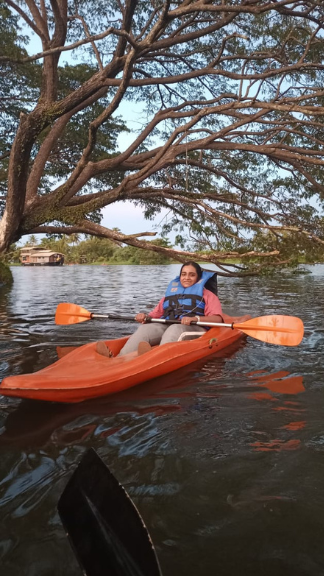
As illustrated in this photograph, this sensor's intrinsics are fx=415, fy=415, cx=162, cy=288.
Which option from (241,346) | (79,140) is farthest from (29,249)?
(241,346)

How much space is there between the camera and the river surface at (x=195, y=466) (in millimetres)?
1914

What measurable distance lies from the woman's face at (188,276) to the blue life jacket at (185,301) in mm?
60

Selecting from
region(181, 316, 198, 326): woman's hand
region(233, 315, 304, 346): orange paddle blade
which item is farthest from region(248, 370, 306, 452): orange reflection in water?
region(181, 316, 198, 326): woman's hand

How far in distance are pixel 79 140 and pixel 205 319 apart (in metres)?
7.24

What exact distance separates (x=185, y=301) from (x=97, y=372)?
2.10 metres

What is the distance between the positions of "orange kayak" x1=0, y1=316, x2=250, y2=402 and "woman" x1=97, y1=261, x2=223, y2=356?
27cm

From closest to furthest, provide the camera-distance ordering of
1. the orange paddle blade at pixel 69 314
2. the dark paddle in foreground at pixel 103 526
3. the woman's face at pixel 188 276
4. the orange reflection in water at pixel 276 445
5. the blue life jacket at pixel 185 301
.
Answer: the dark paddle in foreground at pixel 103 526, the orange reflection in water at pixel 276 445, the blue life jacket at pixel 185 301, the woman's face at pixel 188 276, the orange paddle blade at pixel 69 314

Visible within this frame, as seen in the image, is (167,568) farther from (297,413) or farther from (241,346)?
(241,346)

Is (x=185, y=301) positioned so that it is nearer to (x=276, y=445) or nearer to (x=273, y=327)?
(x=273, y=327)

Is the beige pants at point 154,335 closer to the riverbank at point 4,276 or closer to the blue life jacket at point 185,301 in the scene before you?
the blue life jacket at point 185,301

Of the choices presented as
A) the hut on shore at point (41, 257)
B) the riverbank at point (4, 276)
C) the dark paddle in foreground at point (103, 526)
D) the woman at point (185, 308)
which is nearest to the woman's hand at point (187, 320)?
the woman at point (185, 308)

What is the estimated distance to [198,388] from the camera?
4270 millimetres

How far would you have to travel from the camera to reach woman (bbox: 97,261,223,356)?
5133 mm

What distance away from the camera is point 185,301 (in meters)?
5.68
